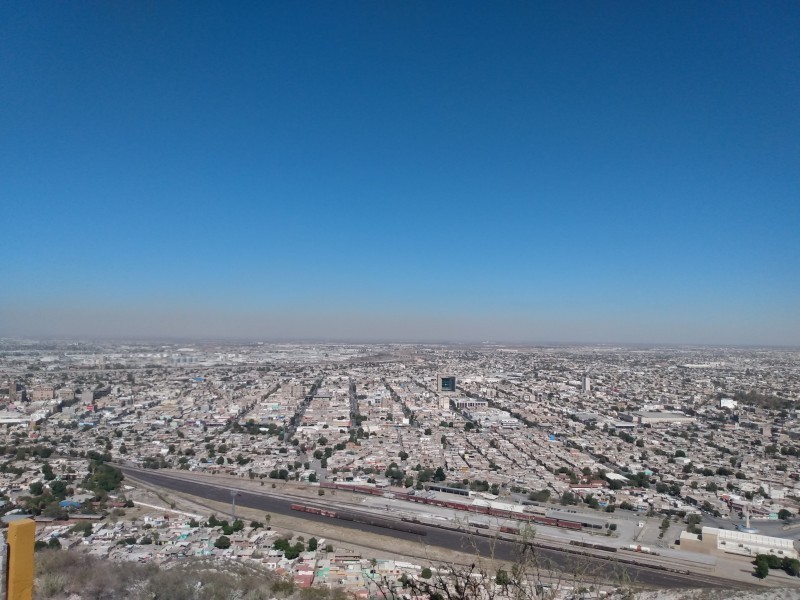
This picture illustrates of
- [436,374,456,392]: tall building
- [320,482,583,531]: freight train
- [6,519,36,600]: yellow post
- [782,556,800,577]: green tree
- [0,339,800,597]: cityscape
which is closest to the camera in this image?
[6,519,36,600]: yellow post

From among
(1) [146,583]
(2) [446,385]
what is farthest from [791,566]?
(2) [446,385]

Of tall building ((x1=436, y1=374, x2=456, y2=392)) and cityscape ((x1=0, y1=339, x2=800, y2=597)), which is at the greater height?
tall building ((x1=436, y1=374, x2=456, y2=392))

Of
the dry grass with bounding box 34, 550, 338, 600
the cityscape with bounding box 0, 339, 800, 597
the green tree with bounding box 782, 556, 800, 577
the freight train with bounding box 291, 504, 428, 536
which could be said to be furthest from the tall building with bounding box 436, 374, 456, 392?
the dry grass with bounding box 34, 550, 338, 600

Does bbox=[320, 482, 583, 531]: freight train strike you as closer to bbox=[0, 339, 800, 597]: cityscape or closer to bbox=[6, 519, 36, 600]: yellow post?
bbox=[0, 339, 800, 597]: cityscape

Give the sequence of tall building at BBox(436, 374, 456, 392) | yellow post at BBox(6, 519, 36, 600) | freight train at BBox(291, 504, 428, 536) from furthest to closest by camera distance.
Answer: tall building at BBox(436, 374, 456, 392), freight train at BBox(291, 504, 428, 536), yellow post at BBox(6, 519, 36, 600)

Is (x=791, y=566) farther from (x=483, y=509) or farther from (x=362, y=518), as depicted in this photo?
(x=362, y=518)

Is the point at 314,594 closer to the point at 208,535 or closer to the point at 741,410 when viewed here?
the point at 208,535

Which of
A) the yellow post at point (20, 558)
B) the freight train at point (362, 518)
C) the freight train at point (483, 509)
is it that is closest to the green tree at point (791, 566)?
the freight train at point (483, 509)
